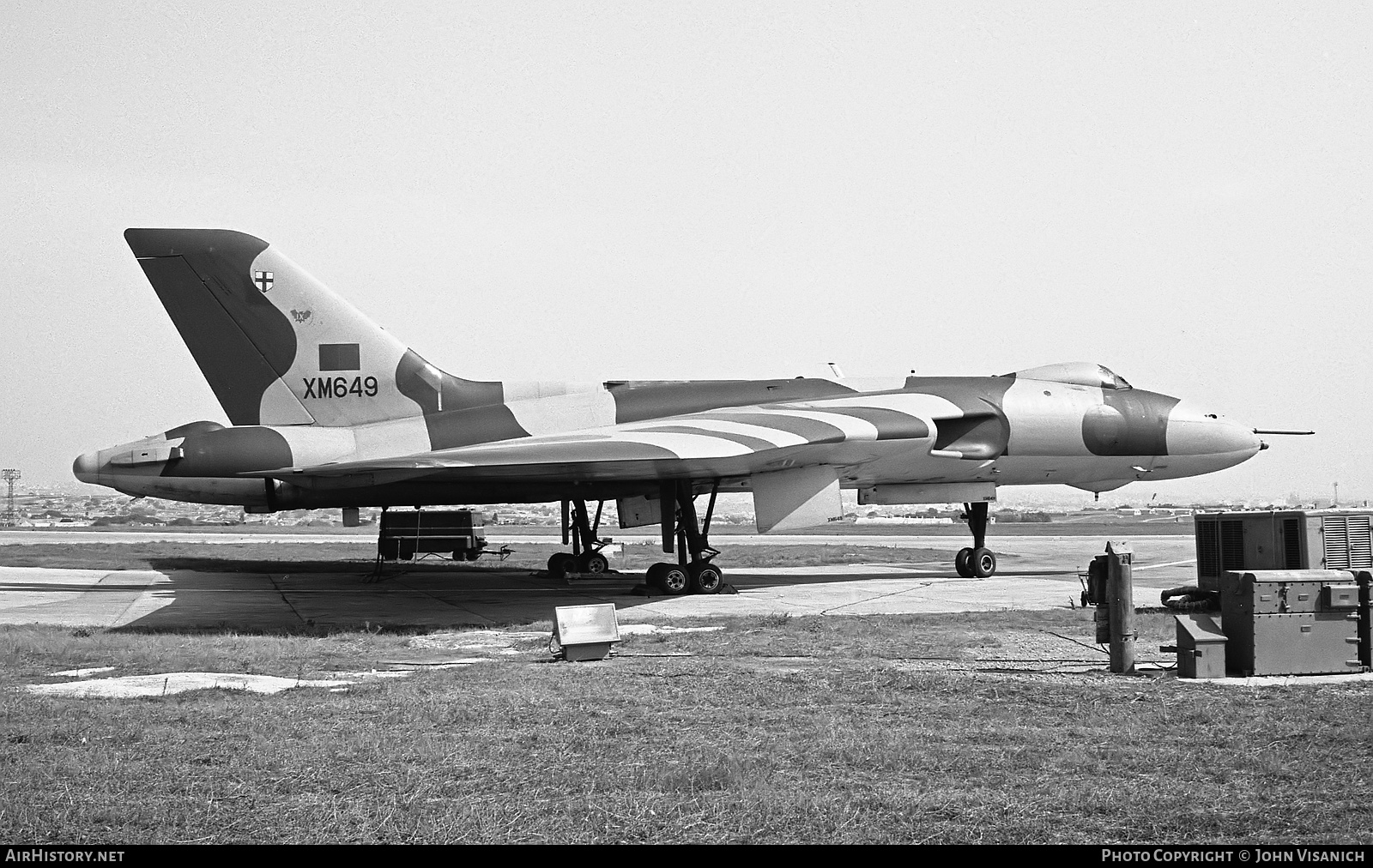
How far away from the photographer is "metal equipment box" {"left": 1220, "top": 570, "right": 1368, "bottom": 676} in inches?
346

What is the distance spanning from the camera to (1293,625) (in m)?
8.87

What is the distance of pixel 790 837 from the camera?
15.1ft

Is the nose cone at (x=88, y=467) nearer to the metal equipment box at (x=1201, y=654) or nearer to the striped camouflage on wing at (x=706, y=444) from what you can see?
the striped camouflage on wing at (x=706, y=444)

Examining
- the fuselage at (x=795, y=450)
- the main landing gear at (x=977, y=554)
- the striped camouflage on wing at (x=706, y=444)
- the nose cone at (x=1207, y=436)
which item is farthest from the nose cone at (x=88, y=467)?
the nose cone at (x=1207, y=436)

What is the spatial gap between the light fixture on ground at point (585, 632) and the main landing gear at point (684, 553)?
24.9 feet

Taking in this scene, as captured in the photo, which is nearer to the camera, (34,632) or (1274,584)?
(1274,584)

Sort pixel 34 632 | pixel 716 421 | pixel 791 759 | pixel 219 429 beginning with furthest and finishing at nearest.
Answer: pixel 716 421, pixel 219 429, pixel 34 632, pixel 791 759

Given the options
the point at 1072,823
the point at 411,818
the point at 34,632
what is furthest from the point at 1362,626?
the point at 34,632

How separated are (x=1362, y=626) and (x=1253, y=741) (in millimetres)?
3417

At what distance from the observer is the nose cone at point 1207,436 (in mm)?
21734

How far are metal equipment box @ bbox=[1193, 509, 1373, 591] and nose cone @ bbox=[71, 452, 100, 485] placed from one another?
16.0 meters

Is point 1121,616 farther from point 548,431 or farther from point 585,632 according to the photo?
point 548,431

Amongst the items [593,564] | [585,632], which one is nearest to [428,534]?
[593,564]

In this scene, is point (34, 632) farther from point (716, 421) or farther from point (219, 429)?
point (716, 421)
